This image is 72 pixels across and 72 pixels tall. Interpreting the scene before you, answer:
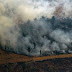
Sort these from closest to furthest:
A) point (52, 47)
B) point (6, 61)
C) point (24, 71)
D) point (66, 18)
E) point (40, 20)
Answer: point (24, 71) < point (6, 61) < point (52, 47) < point (40, 20) < point (66, 18)

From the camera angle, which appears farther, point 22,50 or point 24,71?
point 22,50

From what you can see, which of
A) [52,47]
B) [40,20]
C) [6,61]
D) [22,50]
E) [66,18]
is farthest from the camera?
[66,18]

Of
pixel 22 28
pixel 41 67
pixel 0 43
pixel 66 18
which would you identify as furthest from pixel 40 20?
pixel 41 67

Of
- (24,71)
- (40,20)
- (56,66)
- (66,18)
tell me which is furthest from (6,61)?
(66,18)

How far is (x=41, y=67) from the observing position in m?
32.4

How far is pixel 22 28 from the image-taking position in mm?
41219

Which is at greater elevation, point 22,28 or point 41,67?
point 22,28

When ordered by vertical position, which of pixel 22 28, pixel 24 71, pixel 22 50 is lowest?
pixel 24 71

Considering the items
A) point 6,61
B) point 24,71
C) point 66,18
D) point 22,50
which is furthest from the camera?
point 66,18

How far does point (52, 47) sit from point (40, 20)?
272 inches

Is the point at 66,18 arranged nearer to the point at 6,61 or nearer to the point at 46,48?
the point at 46,48

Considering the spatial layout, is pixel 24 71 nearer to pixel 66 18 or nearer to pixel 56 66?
pixel 56 66

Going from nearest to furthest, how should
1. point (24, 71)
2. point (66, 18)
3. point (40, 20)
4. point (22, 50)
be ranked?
point (24, 71) < point (22, 50) < point (40, 20) < point (66, 18)

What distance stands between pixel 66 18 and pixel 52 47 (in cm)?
993
